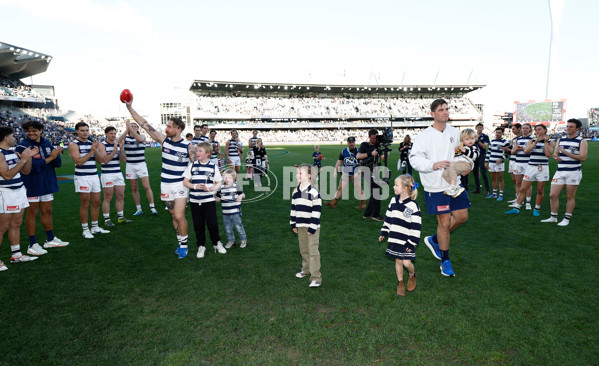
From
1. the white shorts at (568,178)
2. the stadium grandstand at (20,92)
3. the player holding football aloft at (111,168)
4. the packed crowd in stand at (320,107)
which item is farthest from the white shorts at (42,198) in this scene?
the packed crowd in stand at (320,107)

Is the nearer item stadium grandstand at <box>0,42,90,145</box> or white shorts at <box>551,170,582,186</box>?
white shorts at <box>551,170,582,186</box>

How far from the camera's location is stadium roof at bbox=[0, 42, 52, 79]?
167 ft

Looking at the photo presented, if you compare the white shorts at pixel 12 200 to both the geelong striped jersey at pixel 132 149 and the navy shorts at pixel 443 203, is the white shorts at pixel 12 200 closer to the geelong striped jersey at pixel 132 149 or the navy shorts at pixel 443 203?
the geelong striped jersey at pixel 132 149

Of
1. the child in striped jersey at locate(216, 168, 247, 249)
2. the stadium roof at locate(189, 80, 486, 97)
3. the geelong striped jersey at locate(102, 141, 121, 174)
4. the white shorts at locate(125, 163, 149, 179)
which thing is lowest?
the child in striped jersey at locate(216, 168, 247, 249)

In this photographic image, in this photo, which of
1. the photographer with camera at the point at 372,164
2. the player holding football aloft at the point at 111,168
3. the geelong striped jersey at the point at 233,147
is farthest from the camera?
the geelong striped jersey at the point at 233,147

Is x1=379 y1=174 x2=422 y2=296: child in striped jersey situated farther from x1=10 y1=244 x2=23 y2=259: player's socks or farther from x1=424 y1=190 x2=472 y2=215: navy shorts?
x1=10 y1=244 x2=23 y2=259: player's socks

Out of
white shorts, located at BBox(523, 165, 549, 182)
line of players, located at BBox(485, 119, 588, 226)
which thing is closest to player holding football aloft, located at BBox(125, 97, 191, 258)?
line of players, located at BBox(485, 119, 588, 226)

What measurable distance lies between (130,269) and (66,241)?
2604 mm

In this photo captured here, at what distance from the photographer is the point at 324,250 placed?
20.3ft

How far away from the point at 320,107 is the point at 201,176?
75.7 meters

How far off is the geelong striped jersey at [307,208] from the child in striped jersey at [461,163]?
1815mm

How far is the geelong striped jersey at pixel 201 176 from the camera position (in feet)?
18.3

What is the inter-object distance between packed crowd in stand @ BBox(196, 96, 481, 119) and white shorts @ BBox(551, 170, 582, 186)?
68.8 m

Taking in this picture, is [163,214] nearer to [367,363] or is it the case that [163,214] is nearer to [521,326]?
[367,363]
